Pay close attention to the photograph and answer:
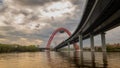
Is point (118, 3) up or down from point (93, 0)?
down

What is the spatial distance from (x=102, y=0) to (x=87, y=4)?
412 inches

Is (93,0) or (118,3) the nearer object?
(118,3)

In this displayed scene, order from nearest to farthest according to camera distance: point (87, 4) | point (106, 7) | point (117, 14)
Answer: point (106, 7) → point (117, 14) → point (87, 4)

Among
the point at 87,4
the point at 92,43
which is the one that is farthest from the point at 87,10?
the point at 92,43

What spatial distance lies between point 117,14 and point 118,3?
8.77 meters

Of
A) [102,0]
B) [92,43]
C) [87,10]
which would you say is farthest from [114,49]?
[102,0]

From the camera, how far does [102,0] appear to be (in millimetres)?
32188

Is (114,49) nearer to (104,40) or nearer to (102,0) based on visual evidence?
(104,40)

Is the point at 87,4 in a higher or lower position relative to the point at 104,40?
higher

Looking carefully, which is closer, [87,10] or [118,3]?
[118,3]

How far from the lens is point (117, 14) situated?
3806 centimetres

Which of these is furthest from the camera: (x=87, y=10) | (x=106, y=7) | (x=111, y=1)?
(x=87, y=10)

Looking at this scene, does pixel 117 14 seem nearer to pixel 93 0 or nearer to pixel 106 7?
pixel 93 0

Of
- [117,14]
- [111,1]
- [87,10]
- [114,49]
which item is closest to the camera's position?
[111,1]
